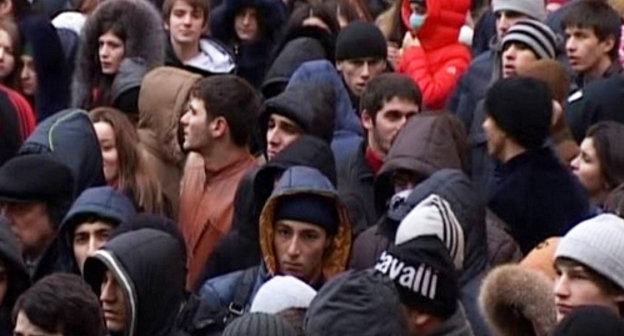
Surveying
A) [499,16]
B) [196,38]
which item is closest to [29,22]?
[196,38]

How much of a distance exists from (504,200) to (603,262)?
70.2 inches

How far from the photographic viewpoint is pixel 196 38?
12.0m

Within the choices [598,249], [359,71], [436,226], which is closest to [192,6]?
[359,71]

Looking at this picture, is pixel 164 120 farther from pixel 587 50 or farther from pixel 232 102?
pixel 587 50

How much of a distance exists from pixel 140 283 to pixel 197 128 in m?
2.11

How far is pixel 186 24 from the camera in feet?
39.0

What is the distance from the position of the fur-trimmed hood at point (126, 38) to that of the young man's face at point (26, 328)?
15.0 ft

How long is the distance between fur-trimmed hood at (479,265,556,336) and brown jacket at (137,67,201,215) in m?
2.96

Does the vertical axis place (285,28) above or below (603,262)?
below

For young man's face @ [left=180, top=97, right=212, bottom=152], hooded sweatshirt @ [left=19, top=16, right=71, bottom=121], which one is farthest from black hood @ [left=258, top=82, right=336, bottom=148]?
hooded sweatshirt @ [left=19, top=16, right=71, bottom=121]

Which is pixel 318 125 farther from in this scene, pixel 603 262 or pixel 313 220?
pixel 603 262

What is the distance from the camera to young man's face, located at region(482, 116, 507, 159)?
866 cm

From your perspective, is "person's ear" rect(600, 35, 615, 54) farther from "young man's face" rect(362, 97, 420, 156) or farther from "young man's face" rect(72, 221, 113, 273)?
"young man's face" rect(72, 221, 113, 273)

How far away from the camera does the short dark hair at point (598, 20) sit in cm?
1084
